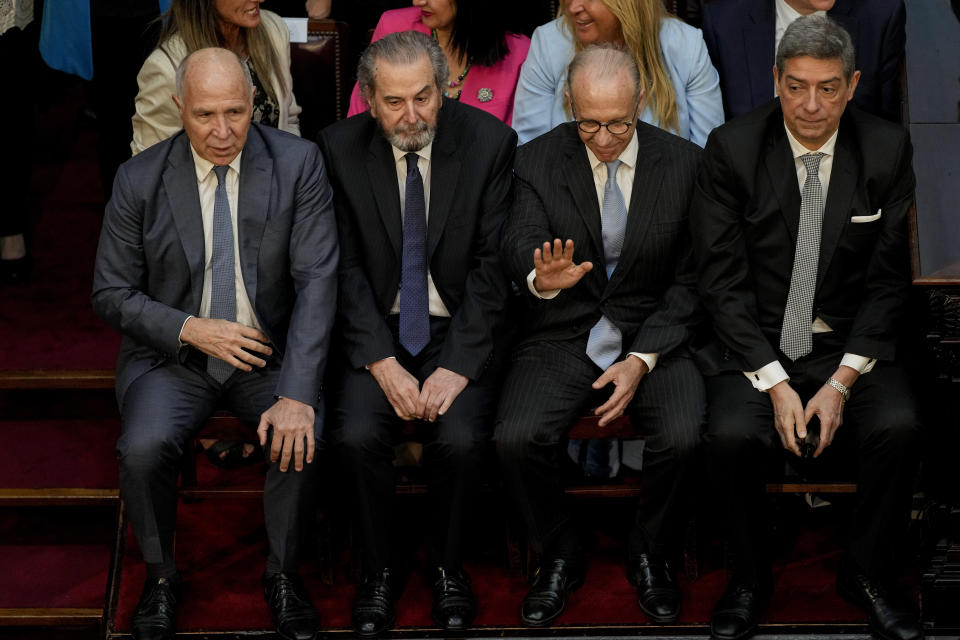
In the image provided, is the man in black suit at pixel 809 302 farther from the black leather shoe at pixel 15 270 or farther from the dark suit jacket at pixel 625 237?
the black leather shoe at pixel 15 270

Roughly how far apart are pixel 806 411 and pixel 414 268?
1086 millimetres

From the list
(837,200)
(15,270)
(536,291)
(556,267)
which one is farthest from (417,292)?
(15,270)

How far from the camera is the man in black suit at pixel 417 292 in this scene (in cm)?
351

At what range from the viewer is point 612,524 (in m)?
3.94

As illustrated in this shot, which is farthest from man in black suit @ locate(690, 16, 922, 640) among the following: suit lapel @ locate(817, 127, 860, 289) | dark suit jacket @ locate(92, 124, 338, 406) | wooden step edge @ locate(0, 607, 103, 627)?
wooden step edge @ locate(0, 607, 103, 627)

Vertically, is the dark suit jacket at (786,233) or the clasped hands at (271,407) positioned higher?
the dark suit jacket at (786,233)

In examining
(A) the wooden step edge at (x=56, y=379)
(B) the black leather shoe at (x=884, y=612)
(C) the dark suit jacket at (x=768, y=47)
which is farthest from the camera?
(A) the wooden step edge at (x=56, y=379)

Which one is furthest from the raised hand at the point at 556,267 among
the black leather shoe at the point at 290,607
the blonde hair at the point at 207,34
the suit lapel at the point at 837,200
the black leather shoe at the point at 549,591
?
the blonde hair at the point at 207,34

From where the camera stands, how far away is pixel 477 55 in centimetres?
411

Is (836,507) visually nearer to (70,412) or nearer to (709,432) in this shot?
(709,432)

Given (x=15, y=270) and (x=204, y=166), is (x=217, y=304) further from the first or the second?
(x=15, y=270)

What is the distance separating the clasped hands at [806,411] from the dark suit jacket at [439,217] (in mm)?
770

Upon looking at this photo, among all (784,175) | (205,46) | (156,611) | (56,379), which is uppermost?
(205,46)

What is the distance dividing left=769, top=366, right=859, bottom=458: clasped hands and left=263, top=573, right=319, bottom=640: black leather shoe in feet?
4.18
